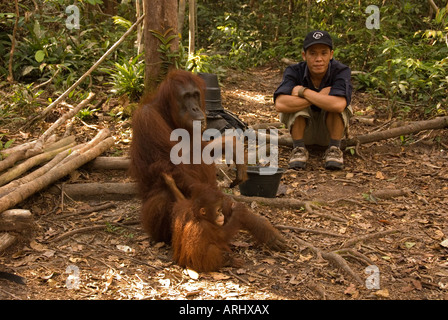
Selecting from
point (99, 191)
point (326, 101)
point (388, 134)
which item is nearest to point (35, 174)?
point (99, 191)

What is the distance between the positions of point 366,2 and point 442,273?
6850mm

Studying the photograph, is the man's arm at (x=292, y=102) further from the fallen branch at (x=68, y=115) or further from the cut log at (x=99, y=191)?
the fallen branch at (x=68, y=115)

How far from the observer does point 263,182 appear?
3.93 m

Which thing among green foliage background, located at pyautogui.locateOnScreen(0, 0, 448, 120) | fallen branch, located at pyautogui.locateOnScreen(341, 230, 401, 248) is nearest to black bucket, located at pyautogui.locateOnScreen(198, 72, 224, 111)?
green foliage background, located at pyautogui.locateOnScreen(0, 0, 448, 120)

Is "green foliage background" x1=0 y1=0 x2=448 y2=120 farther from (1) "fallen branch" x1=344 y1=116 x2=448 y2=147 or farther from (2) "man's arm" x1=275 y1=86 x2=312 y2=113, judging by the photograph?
(2) "man's arm" x1=275 y1=86 x2=312 y2=113

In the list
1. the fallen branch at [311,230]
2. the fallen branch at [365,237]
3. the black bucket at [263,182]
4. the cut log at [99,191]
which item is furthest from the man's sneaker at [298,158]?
the cut log at [99,191]

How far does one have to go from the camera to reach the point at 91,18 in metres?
8.46

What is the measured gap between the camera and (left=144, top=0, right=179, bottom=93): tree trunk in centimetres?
496

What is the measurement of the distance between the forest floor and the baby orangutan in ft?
0.26

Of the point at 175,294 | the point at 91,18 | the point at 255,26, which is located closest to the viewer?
the point at 175,294

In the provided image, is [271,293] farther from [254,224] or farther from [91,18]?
[91,18]

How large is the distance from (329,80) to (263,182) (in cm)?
153

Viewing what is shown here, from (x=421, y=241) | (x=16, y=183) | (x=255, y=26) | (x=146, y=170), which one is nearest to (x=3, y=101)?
(x=16, y=183)

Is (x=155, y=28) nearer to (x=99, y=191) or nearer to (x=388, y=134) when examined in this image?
(x=99, y=191)
